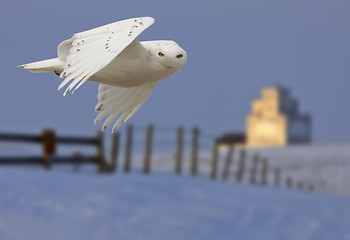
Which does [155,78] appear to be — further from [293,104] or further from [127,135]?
[293,104]

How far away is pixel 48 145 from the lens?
7875mm

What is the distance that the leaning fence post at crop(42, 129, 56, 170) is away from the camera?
7859 millimetres

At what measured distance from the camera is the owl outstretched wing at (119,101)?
96cm

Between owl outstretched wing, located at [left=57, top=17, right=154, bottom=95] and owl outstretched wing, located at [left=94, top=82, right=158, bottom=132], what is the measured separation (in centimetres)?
13

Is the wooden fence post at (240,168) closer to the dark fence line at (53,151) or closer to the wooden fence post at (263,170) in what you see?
the wooden fence post at (263,170)

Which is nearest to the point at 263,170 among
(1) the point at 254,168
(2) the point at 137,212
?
(1) the point at 254,168

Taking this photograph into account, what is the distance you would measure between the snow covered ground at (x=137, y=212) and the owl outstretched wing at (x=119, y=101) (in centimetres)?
350

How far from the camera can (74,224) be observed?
4758 mm

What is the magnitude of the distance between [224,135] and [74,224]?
78.4ft

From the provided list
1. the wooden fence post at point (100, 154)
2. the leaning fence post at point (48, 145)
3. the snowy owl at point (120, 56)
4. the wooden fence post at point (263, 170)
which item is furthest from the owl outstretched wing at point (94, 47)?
the wooden fence post at point (263, 170)

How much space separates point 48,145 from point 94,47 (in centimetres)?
736

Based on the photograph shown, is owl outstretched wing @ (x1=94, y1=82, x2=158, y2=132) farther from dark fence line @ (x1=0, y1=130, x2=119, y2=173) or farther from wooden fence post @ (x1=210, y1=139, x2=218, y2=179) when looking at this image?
wooden fence post @ (x1=210, y1=139, x2=218, y2=179)

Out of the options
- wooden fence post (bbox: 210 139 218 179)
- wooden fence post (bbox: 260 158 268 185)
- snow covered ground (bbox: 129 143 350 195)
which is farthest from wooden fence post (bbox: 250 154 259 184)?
wooden fence post (bbox: 210 139 218 179)

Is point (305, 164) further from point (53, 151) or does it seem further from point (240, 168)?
point (53, 151)
